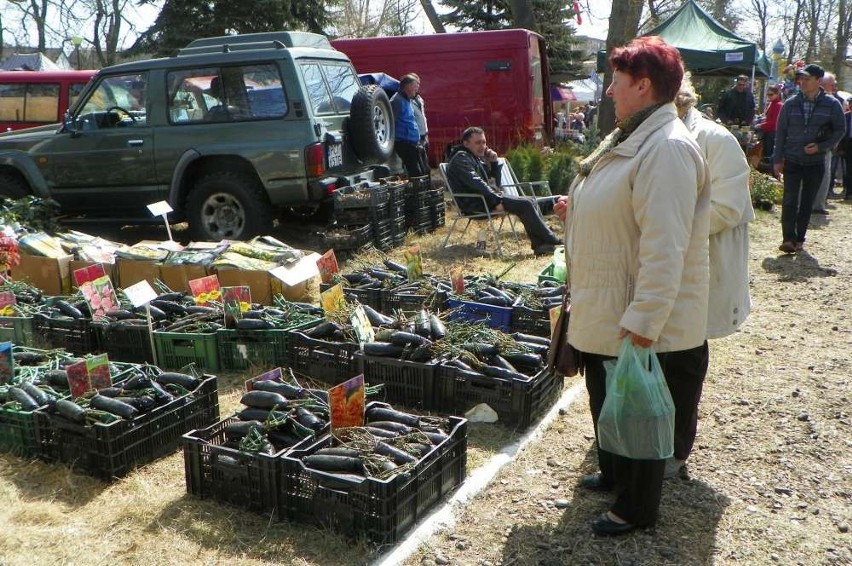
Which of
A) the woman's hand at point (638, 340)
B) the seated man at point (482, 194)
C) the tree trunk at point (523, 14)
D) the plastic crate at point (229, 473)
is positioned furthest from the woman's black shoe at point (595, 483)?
the tree trunk at point (523, 14)

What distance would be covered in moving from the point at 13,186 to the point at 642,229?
820 centimetres

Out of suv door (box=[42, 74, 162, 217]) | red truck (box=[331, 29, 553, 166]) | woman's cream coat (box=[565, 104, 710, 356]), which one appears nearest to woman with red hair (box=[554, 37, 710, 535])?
woman's cream coat (box=[565, 104, 710, 356])

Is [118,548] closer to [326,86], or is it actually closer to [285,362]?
[285,362]

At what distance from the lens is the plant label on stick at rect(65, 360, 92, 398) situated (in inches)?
146

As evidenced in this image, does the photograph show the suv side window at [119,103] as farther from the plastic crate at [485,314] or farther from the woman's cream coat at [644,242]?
the woman's cream coat at [644,242]

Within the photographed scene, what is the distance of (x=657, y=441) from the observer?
281 centimetres

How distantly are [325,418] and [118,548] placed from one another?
1021 millimetres

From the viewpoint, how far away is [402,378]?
14.1 feet

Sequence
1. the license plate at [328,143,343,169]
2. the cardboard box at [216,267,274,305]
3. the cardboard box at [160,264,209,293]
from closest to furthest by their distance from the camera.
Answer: the cardboard box at [216,267,274,305], the cardboard box at [160,264,209,293], the license plate at [328,143,343,169]

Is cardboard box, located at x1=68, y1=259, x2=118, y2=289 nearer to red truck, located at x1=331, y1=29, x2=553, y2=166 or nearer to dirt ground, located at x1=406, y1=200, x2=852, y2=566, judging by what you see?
dirt ground, located at x1=406, y1=200, x2=852, y2=566

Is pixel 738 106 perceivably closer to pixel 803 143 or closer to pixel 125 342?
pixel 803 143

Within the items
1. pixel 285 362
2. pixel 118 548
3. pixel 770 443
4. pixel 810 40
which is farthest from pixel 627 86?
pixel 810 40

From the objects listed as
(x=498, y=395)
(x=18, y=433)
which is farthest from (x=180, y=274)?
(x=498, y=395)

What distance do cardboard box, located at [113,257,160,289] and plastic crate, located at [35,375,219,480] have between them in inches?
108
